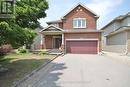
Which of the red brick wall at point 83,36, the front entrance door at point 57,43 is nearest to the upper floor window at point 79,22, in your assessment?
the red brick wall at point 83,36

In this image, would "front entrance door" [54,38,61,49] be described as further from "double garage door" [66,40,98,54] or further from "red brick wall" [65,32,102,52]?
"red brick wall" [65,32,102,52]

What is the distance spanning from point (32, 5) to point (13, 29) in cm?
559

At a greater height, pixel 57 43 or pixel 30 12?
pixel 30 12

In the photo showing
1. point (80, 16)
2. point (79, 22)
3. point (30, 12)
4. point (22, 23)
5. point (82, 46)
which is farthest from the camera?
point (80, 16)

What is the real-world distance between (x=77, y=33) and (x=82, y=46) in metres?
2.32

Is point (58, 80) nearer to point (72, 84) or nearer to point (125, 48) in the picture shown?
point (72, 84)

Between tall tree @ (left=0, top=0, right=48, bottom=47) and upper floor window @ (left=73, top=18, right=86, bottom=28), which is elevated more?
upper floor window @ (left=73, top=18, right=86, bottom=28)

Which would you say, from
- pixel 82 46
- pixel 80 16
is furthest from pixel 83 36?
pixel 80 16

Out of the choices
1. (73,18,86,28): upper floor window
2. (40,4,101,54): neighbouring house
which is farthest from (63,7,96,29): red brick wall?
(73,18,86,28): upper floor window

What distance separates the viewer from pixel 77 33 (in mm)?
39688

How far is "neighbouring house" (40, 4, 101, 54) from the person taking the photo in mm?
39281

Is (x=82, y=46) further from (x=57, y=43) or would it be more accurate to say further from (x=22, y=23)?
(x=22, y=23)

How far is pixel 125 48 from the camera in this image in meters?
36.6

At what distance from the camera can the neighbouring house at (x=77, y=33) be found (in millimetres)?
39281
